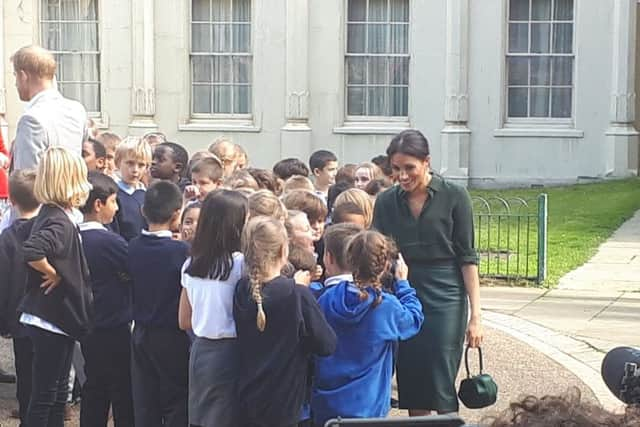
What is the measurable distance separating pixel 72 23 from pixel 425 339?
18.1 metres

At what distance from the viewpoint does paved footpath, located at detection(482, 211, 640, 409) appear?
9445mm

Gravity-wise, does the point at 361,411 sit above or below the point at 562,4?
below

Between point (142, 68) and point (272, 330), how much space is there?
1755cm

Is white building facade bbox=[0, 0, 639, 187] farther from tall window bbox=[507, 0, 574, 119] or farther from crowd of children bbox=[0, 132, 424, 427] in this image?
crowd of children bbox=[0, 132, 424, 427]

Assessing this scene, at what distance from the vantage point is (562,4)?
21.9 m

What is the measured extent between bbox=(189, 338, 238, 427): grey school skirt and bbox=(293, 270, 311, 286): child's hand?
41cm

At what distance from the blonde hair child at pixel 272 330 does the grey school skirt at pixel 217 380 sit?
4.4 inches

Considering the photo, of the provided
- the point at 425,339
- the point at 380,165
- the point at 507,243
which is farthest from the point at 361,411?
the point at 507,243

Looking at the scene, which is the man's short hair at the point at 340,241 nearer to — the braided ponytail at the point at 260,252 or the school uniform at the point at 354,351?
the school uniform at the point at 354,351

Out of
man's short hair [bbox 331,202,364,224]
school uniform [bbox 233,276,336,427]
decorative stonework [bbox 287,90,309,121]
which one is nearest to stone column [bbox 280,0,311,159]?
decorative stonework [bbox 287,90,309,121]

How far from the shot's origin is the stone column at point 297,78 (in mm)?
21906

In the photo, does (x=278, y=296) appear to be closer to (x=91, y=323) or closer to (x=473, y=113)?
(x=91, y=323)

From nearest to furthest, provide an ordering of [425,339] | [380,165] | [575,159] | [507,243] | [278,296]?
[278,296] < [425,339] < [380,165] < [507,243] < [575,159]

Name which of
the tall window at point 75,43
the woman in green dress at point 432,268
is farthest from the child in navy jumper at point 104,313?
the tall window at point 75,43
